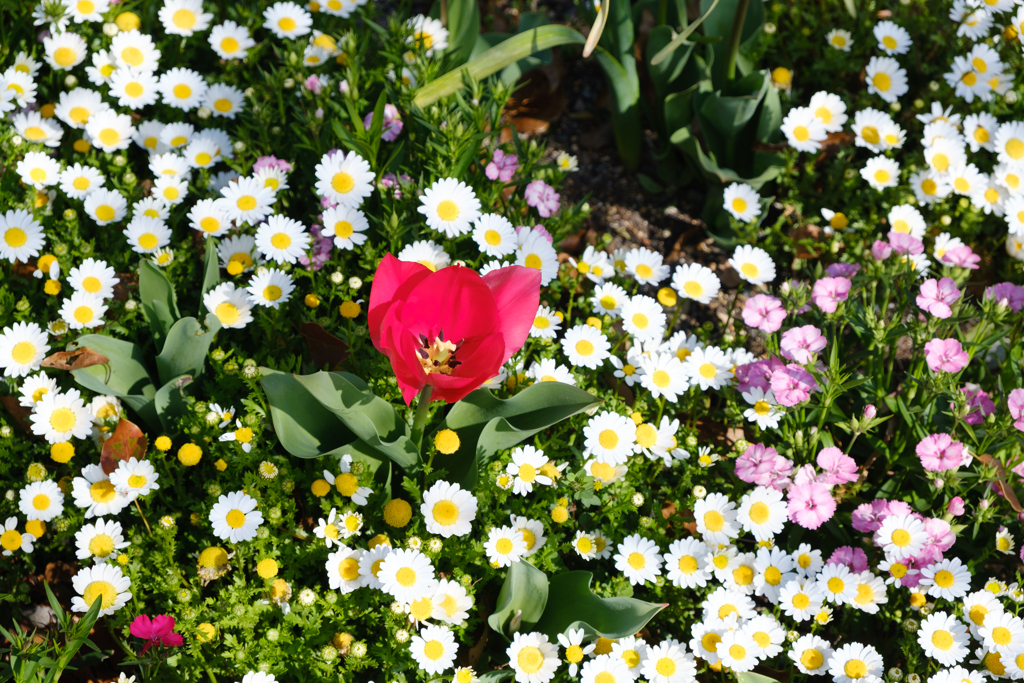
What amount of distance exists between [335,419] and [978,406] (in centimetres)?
163

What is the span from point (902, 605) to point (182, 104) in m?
2.57

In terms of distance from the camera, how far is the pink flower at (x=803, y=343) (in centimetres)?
223

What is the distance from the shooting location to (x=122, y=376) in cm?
204

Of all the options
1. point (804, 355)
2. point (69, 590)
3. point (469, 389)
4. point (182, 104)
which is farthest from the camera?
point (182, 104)

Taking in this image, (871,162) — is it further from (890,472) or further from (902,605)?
(902,605)

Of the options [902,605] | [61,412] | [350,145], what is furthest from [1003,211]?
[61,412]

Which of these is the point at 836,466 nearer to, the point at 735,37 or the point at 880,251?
the point at 880,251

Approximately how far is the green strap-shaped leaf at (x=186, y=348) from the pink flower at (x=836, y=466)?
158 cm

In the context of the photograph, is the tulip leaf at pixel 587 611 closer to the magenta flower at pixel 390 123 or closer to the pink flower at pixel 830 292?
the pink flower at pixel 830 292

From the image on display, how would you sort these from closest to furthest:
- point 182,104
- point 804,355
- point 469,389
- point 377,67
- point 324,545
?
point 469,389 < point 324,545 < point 804,355 < point 182,104 < point 377,67

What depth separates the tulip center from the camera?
61.9 inches

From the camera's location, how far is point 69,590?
2.08 metres

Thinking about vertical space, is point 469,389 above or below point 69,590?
above

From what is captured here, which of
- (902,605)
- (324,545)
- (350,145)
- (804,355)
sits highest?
(350,145)
